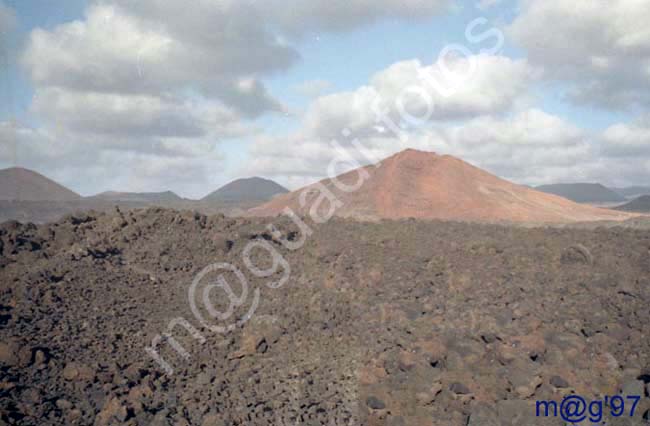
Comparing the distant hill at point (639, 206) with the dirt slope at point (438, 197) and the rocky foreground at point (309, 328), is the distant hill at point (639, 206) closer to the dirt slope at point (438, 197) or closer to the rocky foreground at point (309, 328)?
the dirt slope at point (438, 197)

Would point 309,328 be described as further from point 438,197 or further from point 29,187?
point 29,187

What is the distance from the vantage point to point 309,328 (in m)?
9.05

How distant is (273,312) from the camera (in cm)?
956

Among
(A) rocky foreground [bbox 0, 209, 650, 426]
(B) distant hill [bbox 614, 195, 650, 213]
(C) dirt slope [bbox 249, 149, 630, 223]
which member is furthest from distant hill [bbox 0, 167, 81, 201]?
(B) distant hill [bbox 614, 195, 650, 213]

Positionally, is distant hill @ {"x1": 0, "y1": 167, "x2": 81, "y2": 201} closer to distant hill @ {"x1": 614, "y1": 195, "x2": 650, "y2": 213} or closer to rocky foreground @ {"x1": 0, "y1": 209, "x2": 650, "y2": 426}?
rocky foreground @ {"x1": 0, "y1": 209, "x2": 650, "y2": 426}

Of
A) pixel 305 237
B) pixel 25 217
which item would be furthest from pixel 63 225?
pixel 25 217

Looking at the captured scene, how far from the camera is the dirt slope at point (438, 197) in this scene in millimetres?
33219

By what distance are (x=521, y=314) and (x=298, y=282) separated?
13.7ft

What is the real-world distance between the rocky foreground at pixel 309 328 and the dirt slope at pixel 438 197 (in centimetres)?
1848

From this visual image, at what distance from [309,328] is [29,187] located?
2976 inches

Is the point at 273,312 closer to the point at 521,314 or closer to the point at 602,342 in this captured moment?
the point at 521,314

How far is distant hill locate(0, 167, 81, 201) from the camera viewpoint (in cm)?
7012

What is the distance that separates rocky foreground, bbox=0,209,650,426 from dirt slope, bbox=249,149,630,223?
60.6ft

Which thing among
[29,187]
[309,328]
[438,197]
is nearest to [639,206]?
[438,197]
